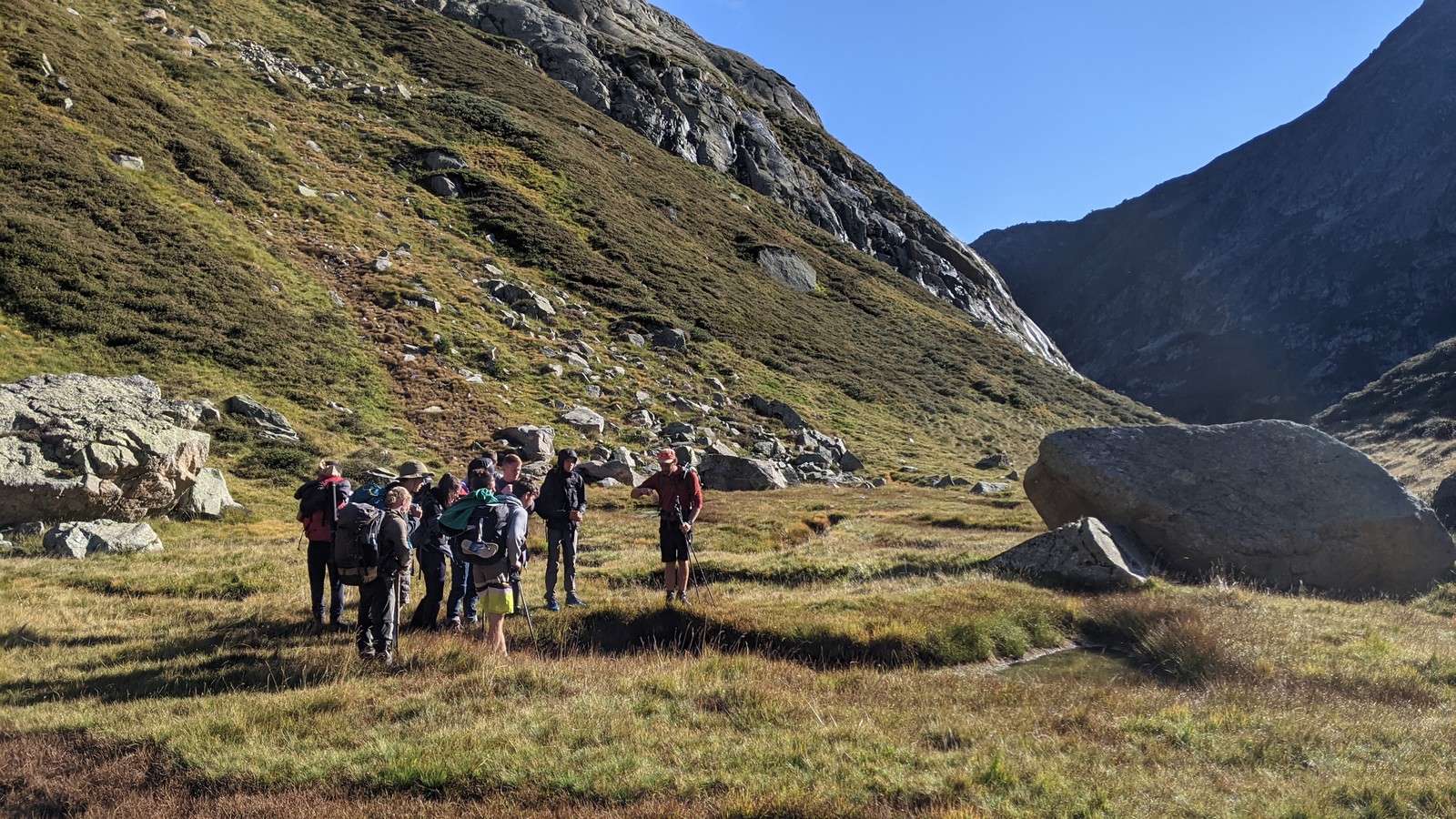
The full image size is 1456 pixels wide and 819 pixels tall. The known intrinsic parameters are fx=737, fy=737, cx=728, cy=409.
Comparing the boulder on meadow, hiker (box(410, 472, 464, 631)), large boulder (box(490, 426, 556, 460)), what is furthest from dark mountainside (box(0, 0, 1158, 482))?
hiker (box(410, 472, 464, 631))

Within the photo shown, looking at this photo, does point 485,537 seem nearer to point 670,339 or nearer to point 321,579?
point 321,579

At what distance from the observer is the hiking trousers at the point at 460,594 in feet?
33.4

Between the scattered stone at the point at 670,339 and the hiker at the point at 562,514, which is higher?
→ the scattered stone at the point at 670,339

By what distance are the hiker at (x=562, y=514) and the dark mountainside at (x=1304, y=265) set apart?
430 ft

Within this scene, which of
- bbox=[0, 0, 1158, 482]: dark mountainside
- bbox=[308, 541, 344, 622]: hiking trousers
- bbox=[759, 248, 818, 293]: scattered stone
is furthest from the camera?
bbox=[759, 248, 818, 293]: scattered stone

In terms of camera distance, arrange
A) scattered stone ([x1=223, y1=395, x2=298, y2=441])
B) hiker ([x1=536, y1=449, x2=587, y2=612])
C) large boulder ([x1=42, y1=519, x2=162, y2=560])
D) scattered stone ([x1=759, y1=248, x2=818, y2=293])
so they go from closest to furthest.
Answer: hiker ([x1=536, y1=449, x2=587, y2=612]), large boulder ([x1=42, y1=519, x2=162, y2=560]), scattered stone ([x1=223, y1=395, x2=298, y2=441]), scattered stone ([x1=759, y1=248, x2=818, y2=293])

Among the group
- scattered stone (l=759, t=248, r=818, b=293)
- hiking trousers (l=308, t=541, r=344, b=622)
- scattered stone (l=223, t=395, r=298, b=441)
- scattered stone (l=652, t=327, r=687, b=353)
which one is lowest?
hiking trousers (l=308, t=541, r=344, b=622)

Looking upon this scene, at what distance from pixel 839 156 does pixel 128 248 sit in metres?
100

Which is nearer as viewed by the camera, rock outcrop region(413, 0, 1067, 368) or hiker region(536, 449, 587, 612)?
hiker region(536, 449, 587, 612)

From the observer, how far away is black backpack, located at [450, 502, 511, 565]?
835 cm

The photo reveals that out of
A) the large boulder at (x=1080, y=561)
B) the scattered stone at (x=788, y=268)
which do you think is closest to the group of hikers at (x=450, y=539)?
the large boulder at (x=1080, y=561)

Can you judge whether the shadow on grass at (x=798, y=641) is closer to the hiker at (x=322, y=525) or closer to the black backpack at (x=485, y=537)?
the black backpack at (x=485, y=537)

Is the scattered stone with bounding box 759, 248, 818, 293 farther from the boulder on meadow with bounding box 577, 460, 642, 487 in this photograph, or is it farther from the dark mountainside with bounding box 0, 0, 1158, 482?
the boulder on meadow with bounding box 577, 460, 642, 487

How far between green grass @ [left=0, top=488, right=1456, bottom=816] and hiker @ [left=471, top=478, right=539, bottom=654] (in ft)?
1.24
